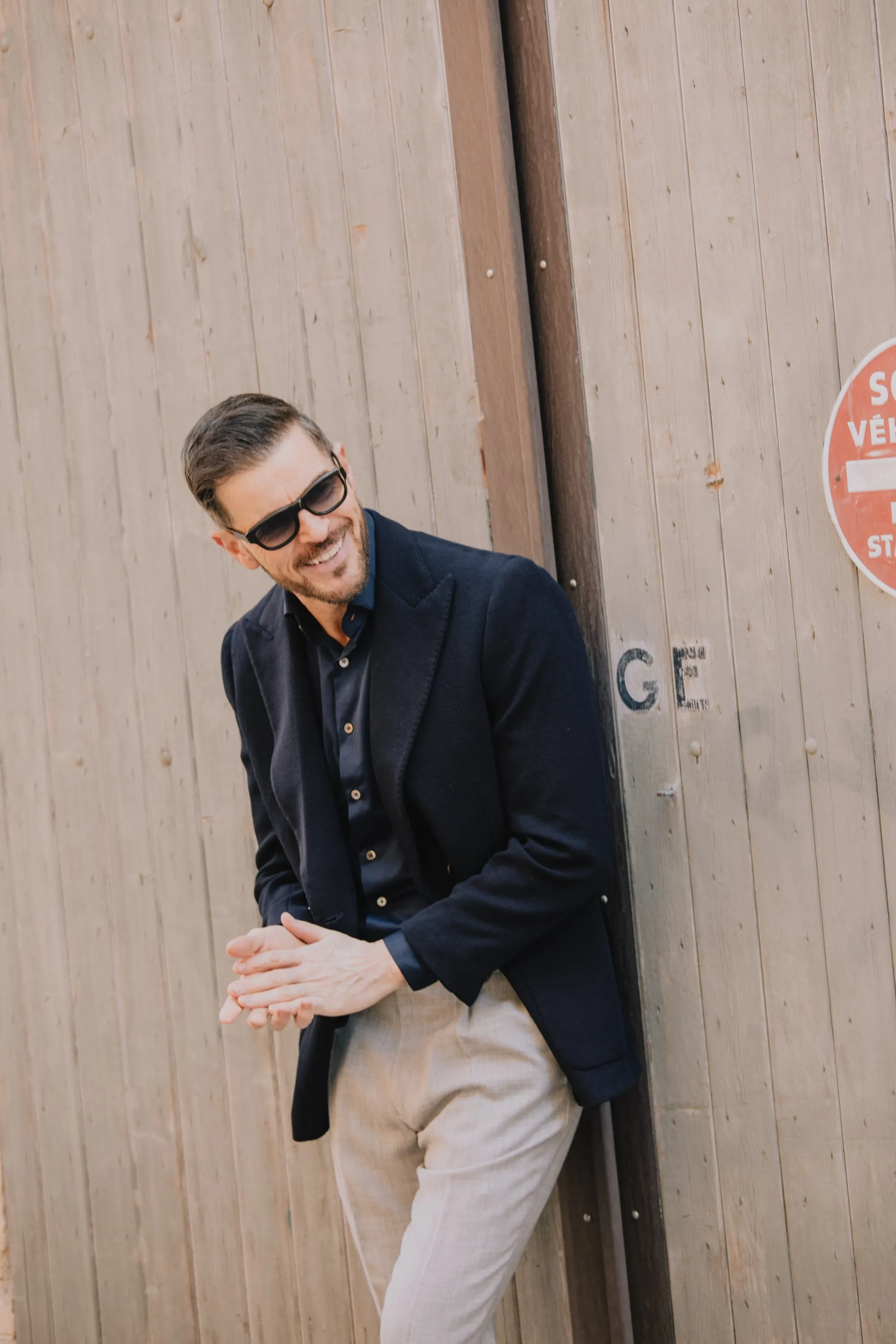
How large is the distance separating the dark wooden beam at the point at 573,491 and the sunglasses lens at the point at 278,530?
0.64 meters

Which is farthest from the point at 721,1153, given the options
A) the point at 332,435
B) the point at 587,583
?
the point at 332,435

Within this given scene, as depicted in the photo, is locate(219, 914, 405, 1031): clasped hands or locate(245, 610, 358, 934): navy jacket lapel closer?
locate(219, 914, 405, 1031): clasped hands

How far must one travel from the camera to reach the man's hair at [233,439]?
71.4 inches

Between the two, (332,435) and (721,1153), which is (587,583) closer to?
(332,435)

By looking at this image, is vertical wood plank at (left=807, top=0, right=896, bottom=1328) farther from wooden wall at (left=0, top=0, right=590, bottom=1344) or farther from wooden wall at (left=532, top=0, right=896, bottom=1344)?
wooden wall at (left=0, top=0, right=590, bottom=1344)

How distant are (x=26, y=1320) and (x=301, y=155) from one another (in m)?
2.76

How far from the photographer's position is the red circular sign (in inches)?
77.2

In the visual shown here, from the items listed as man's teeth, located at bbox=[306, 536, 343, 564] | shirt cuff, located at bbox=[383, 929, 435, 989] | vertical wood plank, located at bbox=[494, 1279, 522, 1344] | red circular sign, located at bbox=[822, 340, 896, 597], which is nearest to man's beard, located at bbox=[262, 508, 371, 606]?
man's teeth, located at bbox=[306, 536, 343, 564]

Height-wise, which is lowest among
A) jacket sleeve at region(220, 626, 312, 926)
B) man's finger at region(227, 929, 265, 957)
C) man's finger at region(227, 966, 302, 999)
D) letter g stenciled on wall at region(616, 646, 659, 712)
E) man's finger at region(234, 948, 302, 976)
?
man's finger at region(227, 966, 302, 999)

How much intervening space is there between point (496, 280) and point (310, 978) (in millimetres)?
1319

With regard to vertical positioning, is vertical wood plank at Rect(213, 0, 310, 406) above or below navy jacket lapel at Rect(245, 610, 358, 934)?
above

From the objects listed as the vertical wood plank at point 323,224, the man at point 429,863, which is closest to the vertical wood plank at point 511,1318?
the man at point 429,863

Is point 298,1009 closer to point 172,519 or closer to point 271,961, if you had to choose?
point 271,961

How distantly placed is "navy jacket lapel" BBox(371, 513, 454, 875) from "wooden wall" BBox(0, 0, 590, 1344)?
1.27ft
